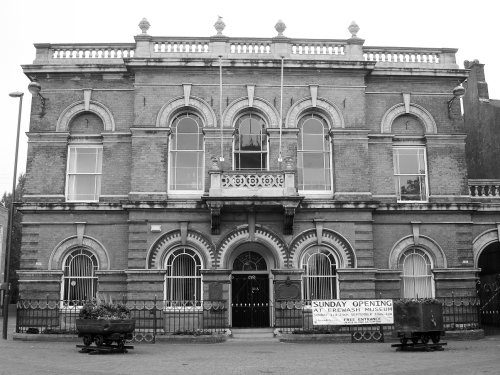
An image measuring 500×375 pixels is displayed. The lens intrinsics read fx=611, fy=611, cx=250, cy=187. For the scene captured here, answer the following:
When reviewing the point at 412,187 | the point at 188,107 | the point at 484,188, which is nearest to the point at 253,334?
the point at 412,187

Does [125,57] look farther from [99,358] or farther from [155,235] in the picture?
[99,358]

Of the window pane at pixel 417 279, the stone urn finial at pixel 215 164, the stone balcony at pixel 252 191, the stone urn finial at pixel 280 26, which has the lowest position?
the window pane at pixel 417 279

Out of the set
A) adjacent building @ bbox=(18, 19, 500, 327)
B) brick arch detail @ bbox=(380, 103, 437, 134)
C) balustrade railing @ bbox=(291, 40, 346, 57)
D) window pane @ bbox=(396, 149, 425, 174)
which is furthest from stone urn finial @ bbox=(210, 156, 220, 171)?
window pane @ bbox=(396, 149, 425, 174)

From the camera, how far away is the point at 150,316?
75.1ft

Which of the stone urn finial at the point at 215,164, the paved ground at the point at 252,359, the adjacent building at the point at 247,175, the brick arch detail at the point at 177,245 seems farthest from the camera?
the adjacent building at the point at 247,175

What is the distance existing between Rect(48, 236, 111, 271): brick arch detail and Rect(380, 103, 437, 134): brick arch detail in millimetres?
12652

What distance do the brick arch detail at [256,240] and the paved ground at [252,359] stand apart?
4.06 m

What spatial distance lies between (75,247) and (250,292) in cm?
722

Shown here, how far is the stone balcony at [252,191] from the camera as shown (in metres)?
Answer: 22.9

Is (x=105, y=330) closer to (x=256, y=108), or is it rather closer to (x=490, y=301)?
(x=256, y=108)

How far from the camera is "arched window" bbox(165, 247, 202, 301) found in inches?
931

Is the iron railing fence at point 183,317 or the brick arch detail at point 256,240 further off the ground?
the brick arch detail at point 256,240

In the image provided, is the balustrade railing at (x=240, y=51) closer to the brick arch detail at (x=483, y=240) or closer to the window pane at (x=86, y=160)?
the window pane at (x=86, y=160)

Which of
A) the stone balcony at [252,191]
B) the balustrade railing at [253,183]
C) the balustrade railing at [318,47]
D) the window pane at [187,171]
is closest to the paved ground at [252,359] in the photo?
the stone balcony at [252,191]
